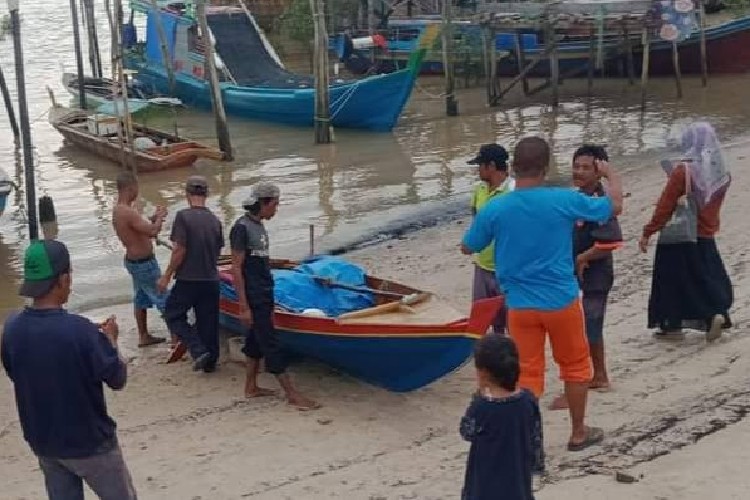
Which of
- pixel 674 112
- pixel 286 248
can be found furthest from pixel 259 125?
pixel 286 248

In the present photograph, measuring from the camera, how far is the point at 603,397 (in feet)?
20.5

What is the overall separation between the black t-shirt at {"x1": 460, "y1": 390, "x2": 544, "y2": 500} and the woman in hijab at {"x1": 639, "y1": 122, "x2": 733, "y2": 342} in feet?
10.3

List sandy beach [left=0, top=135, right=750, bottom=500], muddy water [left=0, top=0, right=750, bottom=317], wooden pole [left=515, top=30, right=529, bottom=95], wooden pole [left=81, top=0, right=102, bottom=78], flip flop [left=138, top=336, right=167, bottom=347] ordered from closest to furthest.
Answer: sandy beach [left=0, top=135, right=750, bottom=500], flip flop [left=138, top=336, right=167, bottom=347], muddy water [left=0, top=0, right=750, bottom=317], wooden pole [left=81, top=0, right=102, bottom=78], wooden pole [left=515, top=30, right=529, bottom=95]

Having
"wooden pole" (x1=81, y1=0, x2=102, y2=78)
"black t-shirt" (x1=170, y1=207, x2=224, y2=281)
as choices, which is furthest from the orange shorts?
"wooden pole" (x1=81, y1=0, x2=102, y2=78)

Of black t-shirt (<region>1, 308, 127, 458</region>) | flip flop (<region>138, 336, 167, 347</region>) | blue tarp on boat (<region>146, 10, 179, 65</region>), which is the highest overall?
blue tarp on boat (<region>146, 10, 179, 65</region>)

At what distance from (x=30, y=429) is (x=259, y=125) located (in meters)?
16.9

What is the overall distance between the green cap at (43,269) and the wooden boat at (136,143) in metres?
12.4

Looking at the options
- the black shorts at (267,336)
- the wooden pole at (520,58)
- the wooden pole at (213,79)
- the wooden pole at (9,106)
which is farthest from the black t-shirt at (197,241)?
the wooden pole at (520,58)

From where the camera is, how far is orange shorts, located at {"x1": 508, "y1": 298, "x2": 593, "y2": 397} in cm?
498

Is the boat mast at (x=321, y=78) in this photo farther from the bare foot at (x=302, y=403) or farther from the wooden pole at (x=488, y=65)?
the bare foot at (x=302, y=403)

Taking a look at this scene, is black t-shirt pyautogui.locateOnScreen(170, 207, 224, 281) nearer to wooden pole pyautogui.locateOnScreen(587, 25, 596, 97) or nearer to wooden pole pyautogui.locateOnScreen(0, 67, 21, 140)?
wooden pole pyautogui.locateOnScreen(0, 67, 21, 140)

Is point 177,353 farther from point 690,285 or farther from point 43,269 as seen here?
point 43,269

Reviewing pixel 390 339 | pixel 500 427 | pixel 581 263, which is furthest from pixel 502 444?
pixel 390 339

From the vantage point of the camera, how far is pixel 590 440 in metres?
5.49
